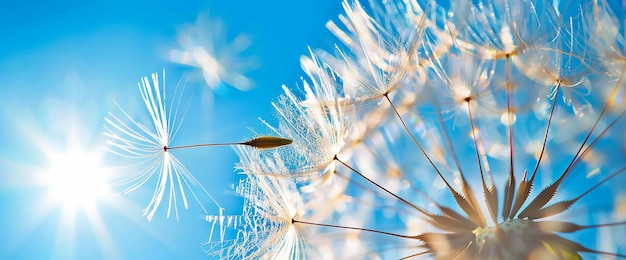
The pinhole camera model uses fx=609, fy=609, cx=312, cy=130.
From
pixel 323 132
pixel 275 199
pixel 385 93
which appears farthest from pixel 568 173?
A: pixel 275 199

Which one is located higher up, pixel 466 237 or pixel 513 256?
pixel 466 237

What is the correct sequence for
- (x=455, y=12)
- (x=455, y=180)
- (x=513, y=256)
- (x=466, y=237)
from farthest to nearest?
(x=455, y=12) < (x=455, y=180) < (x=466, y=237) < (x=513, y=256)

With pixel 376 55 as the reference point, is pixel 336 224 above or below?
below

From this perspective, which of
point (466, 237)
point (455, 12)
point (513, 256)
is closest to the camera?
point (513, 256)

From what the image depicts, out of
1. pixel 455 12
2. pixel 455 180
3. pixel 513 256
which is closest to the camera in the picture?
pixel 513 256

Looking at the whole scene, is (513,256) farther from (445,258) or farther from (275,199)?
(275,199)

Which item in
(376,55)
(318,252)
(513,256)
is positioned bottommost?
(513,256)

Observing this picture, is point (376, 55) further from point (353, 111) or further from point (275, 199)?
point (275, 199)

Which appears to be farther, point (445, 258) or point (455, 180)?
point (455, 180)

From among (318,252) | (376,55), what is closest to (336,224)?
(318,252)
